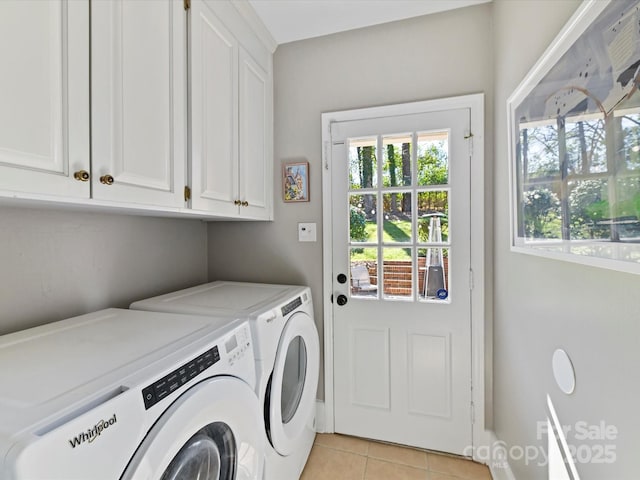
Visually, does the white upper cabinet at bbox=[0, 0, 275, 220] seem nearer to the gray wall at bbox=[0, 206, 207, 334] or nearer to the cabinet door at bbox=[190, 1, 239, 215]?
the cabinet door at bbox=[190, 1, 239, 215]

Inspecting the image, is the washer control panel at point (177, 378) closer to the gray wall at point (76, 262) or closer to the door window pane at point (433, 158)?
the gray wall at point (76, 262)

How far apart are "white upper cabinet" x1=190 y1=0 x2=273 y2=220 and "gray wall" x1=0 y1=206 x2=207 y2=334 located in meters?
0.48

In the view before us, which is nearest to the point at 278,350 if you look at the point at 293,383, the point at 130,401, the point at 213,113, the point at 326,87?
the point at 293,383

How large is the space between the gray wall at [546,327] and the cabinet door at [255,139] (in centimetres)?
133

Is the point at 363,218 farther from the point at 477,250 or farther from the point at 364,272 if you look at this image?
the point at 477,250

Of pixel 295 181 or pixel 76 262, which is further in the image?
pixel 295 181

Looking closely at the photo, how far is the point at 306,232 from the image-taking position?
1888 millimetres


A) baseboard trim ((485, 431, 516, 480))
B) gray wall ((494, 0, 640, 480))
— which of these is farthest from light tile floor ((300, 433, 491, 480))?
gray wall ((494, 0, 640, 480))

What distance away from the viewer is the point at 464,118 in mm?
1625

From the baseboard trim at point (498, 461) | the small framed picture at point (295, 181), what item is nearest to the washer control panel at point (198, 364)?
the small framed picture at point (295, 181)

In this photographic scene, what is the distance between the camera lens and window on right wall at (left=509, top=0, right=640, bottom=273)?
0.58 metres

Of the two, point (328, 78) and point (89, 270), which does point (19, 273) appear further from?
point (328, 78)

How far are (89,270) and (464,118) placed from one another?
80.4 inches

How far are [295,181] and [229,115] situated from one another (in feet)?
1.93
